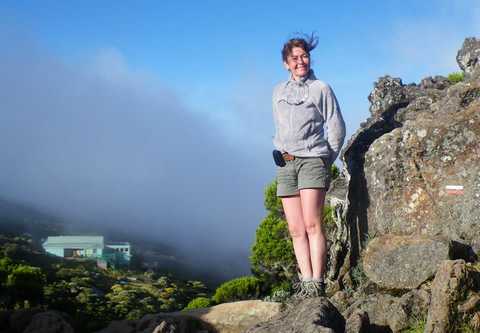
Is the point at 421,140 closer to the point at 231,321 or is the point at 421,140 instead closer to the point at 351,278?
the point at 351,278

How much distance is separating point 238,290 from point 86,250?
6.38 m

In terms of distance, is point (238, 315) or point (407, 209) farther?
point (238, 315)

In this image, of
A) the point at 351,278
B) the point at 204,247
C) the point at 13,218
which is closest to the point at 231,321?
the point at 351,278

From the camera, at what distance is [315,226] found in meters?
7.12

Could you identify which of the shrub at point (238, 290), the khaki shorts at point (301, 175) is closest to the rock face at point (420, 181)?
the khaki shorts at point (301, 175)

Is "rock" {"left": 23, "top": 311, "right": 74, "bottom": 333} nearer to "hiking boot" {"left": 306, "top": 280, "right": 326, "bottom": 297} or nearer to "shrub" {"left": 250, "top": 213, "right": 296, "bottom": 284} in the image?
"hiking boot" {"left": 306, "top": 280, "right": 326, "bottom": 297}

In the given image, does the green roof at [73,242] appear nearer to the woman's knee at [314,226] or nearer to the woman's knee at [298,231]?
the woman's knee at [298,231]

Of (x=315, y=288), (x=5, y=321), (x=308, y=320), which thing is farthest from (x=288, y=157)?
(x=5, y=321)

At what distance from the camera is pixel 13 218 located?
21.8 metres

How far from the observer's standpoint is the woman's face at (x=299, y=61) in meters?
7.35

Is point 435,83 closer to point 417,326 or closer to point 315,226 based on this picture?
point 315,226

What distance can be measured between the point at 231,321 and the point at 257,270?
8.49 metres

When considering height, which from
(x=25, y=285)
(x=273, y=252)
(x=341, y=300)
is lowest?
(x=341, y=300)

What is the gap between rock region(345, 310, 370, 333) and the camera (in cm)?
555
